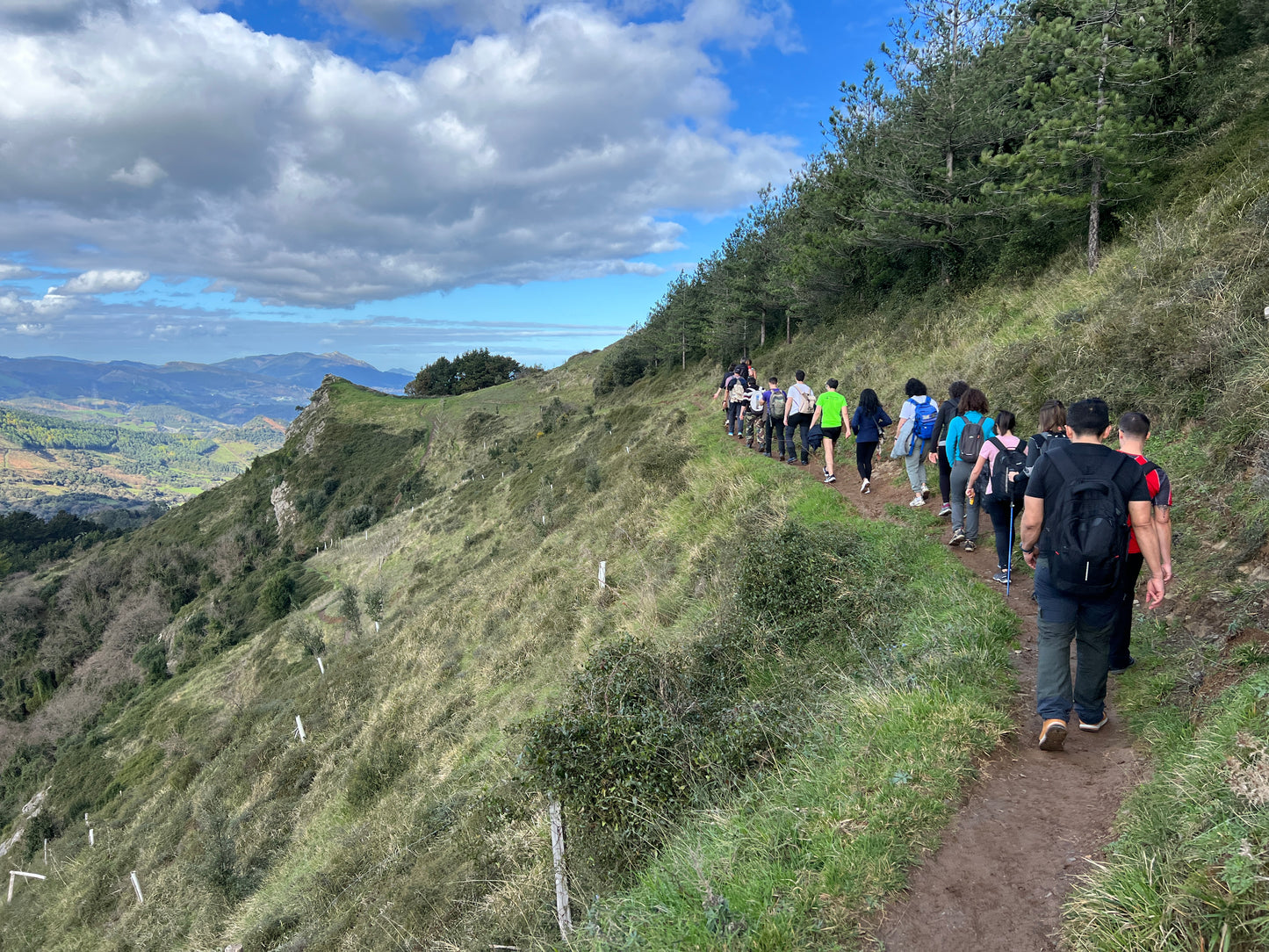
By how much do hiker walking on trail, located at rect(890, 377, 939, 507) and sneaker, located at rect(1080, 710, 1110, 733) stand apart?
5.76 meters

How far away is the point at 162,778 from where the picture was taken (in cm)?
2669

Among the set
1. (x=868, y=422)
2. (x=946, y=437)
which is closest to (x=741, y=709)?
(x=946, y=437)

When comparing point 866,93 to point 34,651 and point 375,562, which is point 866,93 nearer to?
point 375,562

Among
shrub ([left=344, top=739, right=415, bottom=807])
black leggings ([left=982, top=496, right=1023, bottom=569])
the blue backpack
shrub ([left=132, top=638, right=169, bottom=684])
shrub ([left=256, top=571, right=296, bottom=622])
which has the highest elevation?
the blue backpack

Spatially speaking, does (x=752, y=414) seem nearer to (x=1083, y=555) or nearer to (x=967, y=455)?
(x=967, y=455)

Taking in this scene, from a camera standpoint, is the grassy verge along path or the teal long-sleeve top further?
the teal long-sleeve top

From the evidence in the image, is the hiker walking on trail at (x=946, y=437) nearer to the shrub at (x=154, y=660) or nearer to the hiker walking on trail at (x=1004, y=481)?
the hiker walking on trail at (x=1004, y=481)

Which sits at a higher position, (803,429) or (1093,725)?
(803,429)

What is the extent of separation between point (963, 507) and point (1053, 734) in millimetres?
4489

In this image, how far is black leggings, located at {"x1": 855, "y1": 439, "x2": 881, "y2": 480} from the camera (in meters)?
10.7

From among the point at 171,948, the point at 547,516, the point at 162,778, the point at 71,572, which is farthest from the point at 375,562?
the point at 71,572

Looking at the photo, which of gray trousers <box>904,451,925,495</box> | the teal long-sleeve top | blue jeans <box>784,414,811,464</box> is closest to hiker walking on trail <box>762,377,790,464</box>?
blue jeans <box>784,414,811,464</box>

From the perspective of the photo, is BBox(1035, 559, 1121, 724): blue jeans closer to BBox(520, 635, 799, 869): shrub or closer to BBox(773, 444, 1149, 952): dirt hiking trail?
BBox(773, 444, 1149, 952): dirt hiking trail

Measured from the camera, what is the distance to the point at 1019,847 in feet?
11.0
